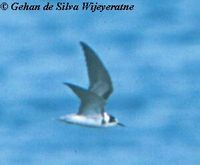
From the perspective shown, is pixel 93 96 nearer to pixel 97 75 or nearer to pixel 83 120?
pixel 83 120

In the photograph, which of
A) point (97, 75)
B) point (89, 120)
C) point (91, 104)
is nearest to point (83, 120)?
point (89, 120)

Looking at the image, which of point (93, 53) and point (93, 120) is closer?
point (93, 53)

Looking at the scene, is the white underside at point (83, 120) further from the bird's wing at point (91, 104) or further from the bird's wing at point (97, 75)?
the bird's wing at point (97, 75)

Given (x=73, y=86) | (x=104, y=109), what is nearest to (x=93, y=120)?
(x=104, y=109)

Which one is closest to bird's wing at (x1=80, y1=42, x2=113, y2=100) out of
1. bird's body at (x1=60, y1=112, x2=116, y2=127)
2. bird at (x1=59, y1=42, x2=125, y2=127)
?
bird at (x1=59, y1=42, x2=125, y2=127)

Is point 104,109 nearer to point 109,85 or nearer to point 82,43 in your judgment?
point 109,85

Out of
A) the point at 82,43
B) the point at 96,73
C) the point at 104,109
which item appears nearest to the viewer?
the point at 82,43

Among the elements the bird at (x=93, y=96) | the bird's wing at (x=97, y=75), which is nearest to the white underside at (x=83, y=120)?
the bird at (x=93, y=96)
